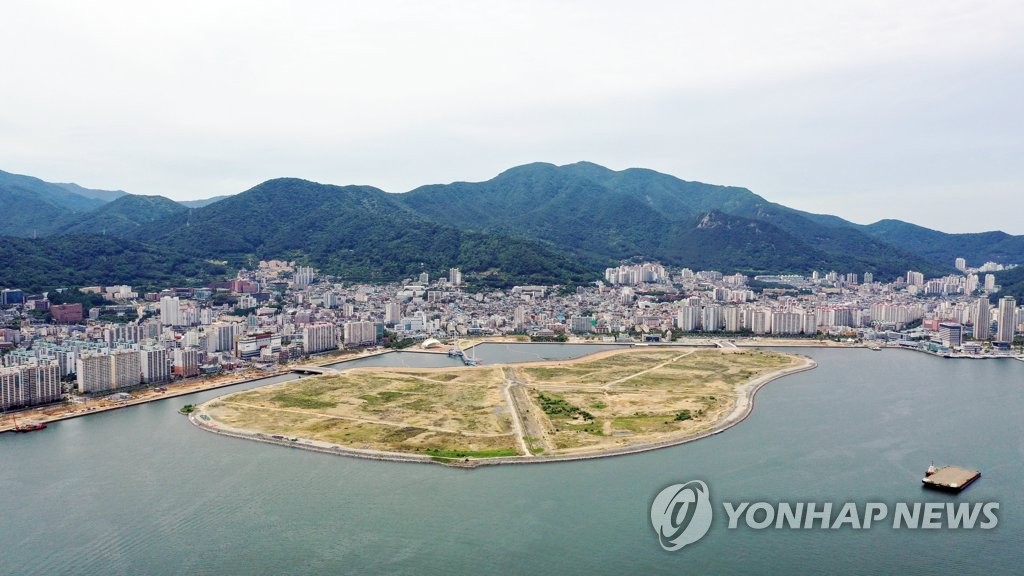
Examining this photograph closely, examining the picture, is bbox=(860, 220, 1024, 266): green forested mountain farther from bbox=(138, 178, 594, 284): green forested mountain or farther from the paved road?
the paved road

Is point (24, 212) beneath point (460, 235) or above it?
above

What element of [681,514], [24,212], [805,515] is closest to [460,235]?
[24,212]

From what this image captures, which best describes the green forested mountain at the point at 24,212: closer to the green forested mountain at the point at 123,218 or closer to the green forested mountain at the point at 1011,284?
the green forested mountain at the point at 123,218

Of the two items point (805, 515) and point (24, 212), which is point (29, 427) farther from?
point (24, 212)

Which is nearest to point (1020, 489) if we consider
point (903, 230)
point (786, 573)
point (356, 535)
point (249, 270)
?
point (786, 573)

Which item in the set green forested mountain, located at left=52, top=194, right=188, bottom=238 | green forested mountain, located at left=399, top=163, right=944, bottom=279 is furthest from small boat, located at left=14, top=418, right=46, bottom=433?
green forested mountain, located at left=399, top=163, right=944, bottom=279

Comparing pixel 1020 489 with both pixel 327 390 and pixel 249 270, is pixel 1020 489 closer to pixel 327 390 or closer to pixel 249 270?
pixel 327 390
